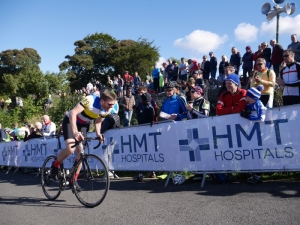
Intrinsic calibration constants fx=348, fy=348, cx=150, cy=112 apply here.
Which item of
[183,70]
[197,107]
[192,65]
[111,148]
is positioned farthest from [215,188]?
[183,70]

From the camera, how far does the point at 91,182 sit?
6.00 meters

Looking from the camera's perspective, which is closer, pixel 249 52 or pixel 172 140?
pixel 172 140

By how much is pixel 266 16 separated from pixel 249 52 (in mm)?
2043

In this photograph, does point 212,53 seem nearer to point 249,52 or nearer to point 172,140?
point 249,52

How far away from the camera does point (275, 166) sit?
20.5 feet

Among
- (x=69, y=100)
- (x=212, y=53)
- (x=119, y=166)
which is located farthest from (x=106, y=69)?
(x=119, y=166)

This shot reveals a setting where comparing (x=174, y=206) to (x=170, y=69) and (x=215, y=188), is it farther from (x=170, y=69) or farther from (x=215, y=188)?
(x=170, y=69)

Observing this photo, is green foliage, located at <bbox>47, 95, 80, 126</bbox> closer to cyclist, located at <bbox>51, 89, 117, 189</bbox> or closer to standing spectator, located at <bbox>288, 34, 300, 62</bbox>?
standing spectator, located at <bbox>288, 34, 300, 62</bbox>

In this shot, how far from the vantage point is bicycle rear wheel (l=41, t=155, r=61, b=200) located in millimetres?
6695

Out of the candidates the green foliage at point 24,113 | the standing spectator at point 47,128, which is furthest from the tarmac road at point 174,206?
the green foliage at point 24,113

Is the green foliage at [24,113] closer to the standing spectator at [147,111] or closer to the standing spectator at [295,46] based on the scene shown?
the standing spectator at [147,111]

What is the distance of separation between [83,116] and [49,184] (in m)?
1.74

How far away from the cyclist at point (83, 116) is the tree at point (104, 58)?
48766 millimetres

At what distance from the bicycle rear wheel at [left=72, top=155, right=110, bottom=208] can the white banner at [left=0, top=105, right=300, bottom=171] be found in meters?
2.00
